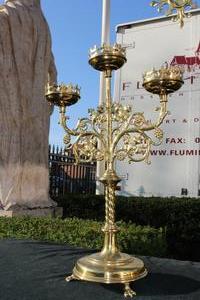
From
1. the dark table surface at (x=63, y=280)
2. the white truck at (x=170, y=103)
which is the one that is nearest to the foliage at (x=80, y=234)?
the dark table surface at (x=63, y=280)

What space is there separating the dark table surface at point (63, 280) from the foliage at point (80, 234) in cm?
95

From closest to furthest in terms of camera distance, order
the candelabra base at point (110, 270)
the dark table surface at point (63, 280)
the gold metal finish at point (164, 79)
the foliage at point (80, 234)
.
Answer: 1. the dark table surface at point (63, 280)
2. the candelabra base at point (110, 270)
3. the gold metal finish at point (164, 79)
4. the foliage at point (80, 234)

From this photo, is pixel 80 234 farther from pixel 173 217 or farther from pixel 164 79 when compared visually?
pixel 173 217

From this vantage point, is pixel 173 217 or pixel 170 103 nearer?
pixel 173 217

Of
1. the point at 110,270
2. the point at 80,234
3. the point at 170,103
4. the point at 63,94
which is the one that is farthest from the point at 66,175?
the point at 110,270

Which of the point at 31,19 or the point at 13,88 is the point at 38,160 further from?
the point at 31,19

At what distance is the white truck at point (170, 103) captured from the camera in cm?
786

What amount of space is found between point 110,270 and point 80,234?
196 cm

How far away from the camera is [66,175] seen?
1536 cm

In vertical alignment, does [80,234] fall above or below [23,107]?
below

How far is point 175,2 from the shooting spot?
2.79 metres

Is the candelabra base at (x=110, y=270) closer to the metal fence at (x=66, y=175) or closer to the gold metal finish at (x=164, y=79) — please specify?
the gold metal finish at (x=164, y=79)

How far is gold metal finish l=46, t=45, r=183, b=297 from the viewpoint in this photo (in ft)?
A: 8.45

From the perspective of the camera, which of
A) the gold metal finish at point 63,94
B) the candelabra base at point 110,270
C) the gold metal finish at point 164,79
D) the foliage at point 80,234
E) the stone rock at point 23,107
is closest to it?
the candelabra base at point 110,270
